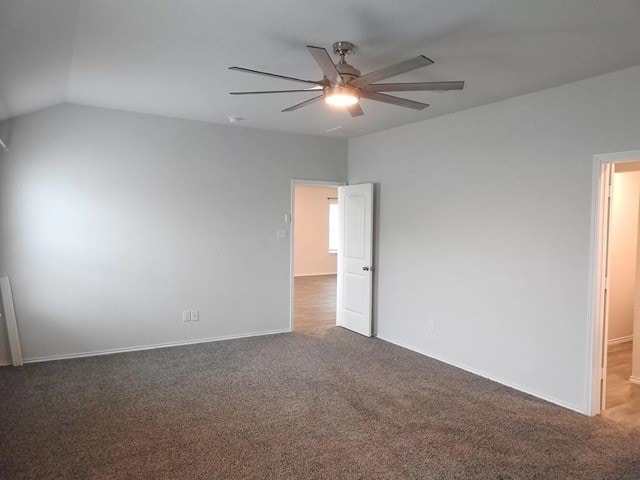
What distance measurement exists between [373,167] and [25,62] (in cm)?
392

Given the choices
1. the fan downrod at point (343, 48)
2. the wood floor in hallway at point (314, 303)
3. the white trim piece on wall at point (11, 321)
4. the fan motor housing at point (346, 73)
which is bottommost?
the wood floor in hallway at point (314, 303)

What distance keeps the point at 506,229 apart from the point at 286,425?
8.68 feet

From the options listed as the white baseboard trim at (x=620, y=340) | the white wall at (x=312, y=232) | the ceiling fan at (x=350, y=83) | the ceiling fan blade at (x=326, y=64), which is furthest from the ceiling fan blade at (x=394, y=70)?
the white wall at (x=312, y=232)

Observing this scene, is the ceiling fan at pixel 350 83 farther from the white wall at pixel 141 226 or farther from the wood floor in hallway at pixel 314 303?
the wood floor in hallway at pixel 314 303

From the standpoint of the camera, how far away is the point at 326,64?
7.58ft

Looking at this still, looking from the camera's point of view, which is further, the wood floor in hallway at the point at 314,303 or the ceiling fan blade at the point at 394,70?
the wood floor in hallway at the point at 314,303

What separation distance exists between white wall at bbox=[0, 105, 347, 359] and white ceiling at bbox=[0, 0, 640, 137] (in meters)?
0.68

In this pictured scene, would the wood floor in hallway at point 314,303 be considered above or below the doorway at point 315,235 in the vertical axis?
below

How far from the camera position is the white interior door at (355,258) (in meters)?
5.60

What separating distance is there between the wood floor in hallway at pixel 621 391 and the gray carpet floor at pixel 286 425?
279 mm

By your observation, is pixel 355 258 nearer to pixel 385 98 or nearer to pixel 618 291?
pixel 385 98

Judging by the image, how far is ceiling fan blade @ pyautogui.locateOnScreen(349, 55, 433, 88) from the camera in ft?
7.09

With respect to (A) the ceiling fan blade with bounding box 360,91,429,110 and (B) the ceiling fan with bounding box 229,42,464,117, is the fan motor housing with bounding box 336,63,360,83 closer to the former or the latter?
(B) the ceiling fan with bounding box 229,42,464,117

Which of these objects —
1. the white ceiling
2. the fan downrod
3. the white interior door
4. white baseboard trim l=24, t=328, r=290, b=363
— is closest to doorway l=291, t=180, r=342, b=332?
the white interior door
